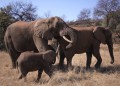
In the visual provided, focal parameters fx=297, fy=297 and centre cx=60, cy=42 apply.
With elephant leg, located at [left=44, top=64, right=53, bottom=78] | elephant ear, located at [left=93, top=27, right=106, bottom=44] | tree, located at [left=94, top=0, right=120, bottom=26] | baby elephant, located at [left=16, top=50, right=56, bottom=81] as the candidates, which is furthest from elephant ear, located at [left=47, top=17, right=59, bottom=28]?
tree, located at [left=94, top=0, right=120, bottom=26]

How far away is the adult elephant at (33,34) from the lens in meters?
11.7

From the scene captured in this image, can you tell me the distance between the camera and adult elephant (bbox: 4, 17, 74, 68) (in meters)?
11.7

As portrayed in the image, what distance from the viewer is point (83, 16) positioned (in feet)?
250

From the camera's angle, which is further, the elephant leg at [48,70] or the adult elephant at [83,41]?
the adult elephant at [83,41]

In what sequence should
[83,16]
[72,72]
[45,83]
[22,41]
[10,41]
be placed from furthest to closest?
[83,16] → [10,41] → [22,41] → [72,72] → [45,83]

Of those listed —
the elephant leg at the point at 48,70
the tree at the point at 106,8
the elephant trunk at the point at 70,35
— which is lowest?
the tree at the point at 106,8

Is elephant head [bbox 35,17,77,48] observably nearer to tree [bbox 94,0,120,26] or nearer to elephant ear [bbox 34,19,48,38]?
elephant ear [bbox 34,19,48,38]

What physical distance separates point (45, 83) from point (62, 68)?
3077 millimetres

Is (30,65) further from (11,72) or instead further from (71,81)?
(11,72)

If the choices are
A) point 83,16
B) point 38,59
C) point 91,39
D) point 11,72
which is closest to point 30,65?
point 38,59

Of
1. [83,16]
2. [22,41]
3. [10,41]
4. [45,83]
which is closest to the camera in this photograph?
[45,83]

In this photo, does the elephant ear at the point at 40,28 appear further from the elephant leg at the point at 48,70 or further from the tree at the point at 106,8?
the tree at the point at 106,8

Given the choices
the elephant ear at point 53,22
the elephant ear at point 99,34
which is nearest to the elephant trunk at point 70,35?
the elephant ear at point 53,22

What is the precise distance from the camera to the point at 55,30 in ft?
38.6
